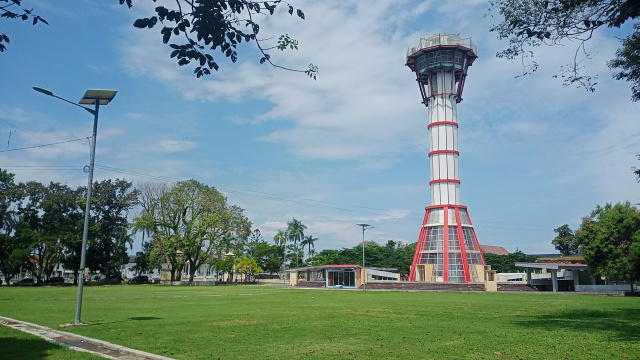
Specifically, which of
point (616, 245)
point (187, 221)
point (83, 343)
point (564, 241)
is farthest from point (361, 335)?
point (564, 241)

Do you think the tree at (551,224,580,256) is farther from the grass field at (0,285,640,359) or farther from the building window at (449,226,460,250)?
the grass field at (0,285,640,359)

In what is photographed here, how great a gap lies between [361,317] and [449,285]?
4194 centimetres

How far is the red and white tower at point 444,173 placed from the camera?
6962 centimetres

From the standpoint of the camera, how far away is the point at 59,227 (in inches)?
2564

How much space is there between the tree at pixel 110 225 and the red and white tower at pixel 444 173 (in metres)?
46.2

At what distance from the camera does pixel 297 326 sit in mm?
15727

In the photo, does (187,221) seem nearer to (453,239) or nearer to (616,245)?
(453,239)

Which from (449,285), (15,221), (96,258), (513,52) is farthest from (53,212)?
(513,52)

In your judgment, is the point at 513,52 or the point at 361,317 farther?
the point at 361,317

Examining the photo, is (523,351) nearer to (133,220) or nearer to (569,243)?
(133,220)

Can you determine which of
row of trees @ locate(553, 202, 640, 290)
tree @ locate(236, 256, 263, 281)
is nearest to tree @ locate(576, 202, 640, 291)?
row of trees @ locate(553, 202, 640, 290)

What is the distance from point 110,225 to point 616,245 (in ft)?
224

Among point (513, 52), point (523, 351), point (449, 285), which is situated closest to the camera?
point (523, 351)

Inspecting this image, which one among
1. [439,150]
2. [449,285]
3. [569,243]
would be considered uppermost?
[439,150]
